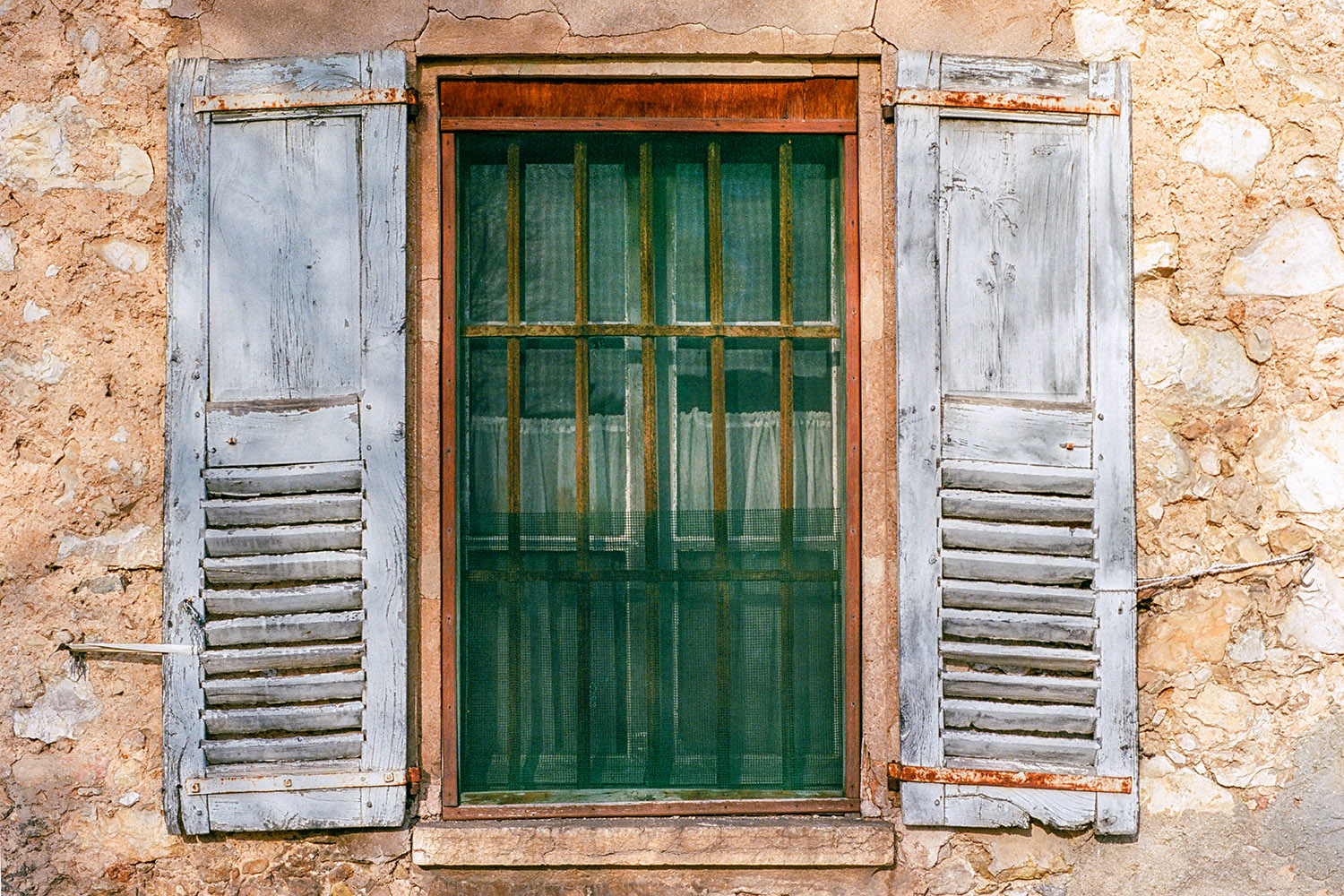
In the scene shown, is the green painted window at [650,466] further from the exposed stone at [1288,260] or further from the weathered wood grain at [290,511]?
the exposed stone at [1288,260]

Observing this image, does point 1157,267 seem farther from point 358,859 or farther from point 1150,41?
point 358,859

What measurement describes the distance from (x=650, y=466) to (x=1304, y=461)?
5.35 ft

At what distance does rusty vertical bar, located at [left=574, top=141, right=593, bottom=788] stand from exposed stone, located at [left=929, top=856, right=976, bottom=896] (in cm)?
90

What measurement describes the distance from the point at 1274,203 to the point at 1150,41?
1.68 feet

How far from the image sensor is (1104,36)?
2.68 metres

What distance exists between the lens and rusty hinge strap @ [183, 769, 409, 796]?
253 centimetres

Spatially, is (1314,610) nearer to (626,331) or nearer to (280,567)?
(626,331)

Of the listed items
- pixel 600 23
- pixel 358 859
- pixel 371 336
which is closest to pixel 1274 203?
pixel 600 23

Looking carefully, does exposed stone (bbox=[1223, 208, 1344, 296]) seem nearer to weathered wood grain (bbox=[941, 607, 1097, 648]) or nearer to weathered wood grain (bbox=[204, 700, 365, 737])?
weathered wood grain (bbox=[941, 607, 1097, 648])

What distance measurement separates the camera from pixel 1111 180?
2625 millimetres

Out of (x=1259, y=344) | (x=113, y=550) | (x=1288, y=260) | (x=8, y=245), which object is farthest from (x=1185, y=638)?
(x=8, y=245)

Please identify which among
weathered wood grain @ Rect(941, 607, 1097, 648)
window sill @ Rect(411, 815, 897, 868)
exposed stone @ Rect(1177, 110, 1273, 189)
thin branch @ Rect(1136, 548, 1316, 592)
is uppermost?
exposed stone @ Rect(1177, 110, 1273, 189)

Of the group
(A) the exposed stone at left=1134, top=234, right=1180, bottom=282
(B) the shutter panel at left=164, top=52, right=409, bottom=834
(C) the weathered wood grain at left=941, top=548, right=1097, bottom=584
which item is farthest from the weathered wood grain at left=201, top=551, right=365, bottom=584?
(A) the exposed stone at left=1134, top=234, right=1180, bottom=282

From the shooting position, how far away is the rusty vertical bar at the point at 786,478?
2.73 m
